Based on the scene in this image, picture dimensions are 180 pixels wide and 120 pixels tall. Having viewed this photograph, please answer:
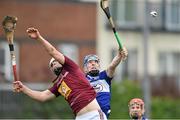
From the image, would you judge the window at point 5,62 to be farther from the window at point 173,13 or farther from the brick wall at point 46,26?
the window at point 173,13

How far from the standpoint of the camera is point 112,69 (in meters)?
13.5

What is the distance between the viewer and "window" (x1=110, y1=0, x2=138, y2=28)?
3928 cm

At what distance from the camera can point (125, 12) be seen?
39.8m

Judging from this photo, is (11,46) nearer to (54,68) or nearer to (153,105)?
(54,68)

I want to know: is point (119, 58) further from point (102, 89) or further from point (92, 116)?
point (92, 116)

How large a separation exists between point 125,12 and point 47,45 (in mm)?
27978

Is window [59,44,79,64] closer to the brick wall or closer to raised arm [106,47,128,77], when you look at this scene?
the brick wall

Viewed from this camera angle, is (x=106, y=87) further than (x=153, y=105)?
No

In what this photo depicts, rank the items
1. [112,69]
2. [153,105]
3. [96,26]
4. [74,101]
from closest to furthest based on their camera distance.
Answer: [74,101] < [112,69] < [153,105] < [96,26]

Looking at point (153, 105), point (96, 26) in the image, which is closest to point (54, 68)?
point (153, 105)

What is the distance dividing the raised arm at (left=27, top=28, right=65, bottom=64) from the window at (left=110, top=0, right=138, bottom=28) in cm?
2698

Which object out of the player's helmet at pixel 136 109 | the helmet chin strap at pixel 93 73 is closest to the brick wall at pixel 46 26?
the player's helmet at pixel 136 109

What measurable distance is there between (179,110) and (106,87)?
22.4 meters

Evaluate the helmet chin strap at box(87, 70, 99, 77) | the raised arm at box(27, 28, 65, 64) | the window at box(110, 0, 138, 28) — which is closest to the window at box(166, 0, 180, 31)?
the window at box(110, 0, 138, 28)
